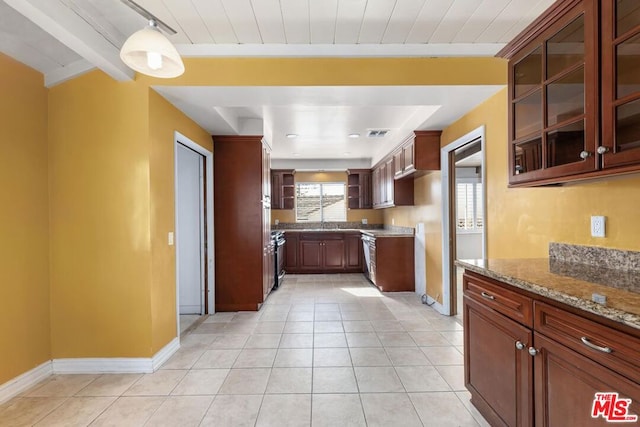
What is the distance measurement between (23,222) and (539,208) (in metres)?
3.69

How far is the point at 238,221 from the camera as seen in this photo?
13.2 ft

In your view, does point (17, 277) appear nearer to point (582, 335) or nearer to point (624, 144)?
point (582, 335)

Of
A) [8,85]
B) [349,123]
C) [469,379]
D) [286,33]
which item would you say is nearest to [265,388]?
[469,379]

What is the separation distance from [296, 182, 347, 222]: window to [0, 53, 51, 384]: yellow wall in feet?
17.6

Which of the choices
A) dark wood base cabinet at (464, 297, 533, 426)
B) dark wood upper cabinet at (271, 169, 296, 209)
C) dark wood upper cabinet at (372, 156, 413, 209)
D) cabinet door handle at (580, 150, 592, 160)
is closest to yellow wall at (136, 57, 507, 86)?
cabinet door handle at (580, 150, 592, 160)

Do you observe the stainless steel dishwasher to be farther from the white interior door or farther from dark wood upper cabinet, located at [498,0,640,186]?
dark wood upper cabinet, located at [498,0,640,186]

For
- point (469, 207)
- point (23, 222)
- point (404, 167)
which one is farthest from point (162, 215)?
point (469, 207)

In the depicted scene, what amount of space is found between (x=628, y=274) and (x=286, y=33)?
2501 millimetres

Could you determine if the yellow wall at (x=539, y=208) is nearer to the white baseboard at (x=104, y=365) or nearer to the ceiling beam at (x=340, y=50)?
the ceiling beam at (x=340, y=50)

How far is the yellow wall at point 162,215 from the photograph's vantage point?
2506mm

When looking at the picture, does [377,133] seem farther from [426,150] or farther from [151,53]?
[151,53]

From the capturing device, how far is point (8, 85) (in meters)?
2.13

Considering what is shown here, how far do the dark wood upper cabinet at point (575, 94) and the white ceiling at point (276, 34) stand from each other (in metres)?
0.52
